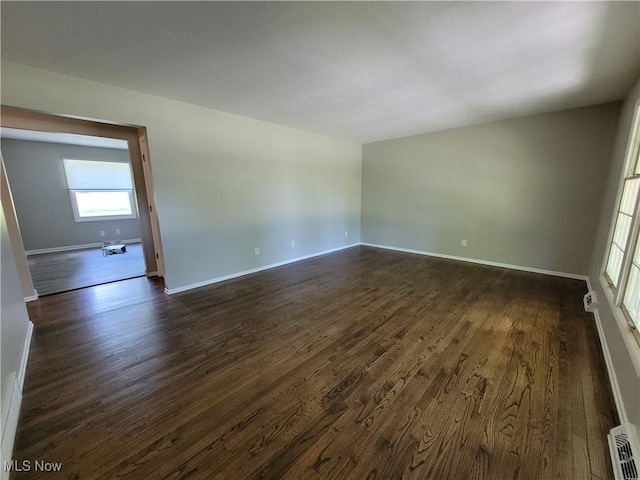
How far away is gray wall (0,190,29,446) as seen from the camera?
142cm

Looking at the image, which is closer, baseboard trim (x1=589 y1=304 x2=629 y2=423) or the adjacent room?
baseboard trim (x1=589 y1=304 x2=629 y2=423)

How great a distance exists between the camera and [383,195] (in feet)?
18.4

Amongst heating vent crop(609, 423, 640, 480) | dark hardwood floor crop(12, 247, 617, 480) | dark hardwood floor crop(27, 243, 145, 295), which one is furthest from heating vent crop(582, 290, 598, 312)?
dark hardwood floor crop(27, 243, 145, 295)

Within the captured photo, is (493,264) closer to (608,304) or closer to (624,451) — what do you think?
(608,304)

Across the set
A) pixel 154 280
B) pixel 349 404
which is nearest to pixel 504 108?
pixel 349 404

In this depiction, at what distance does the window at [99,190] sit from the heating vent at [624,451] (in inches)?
326

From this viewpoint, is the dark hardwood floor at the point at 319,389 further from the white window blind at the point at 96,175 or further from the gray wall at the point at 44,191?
the white window blind at the point at 96,175

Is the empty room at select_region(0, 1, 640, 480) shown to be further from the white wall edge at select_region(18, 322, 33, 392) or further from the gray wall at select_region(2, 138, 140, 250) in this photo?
the gray wall at select_region(2, 138, 140, 250)

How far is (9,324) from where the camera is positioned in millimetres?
1727

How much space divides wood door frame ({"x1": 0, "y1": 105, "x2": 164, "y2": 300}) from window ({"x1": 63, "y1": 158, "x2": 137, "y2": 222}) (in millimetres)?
3087

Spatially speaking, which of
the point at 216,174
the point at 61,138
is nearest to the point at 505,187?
the point at 216,174

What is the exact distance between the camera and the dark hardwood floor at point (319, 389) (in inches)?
48.5

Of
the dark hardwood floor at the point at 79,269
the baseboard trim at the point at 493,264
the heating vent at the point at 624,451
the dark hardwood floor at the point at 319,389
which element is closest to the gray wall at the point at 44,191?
the dark hardwood floor at the point at 79,269

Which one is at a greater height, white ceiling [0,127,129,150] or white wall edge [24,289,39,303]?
white ceiling [0,127,129,150]
